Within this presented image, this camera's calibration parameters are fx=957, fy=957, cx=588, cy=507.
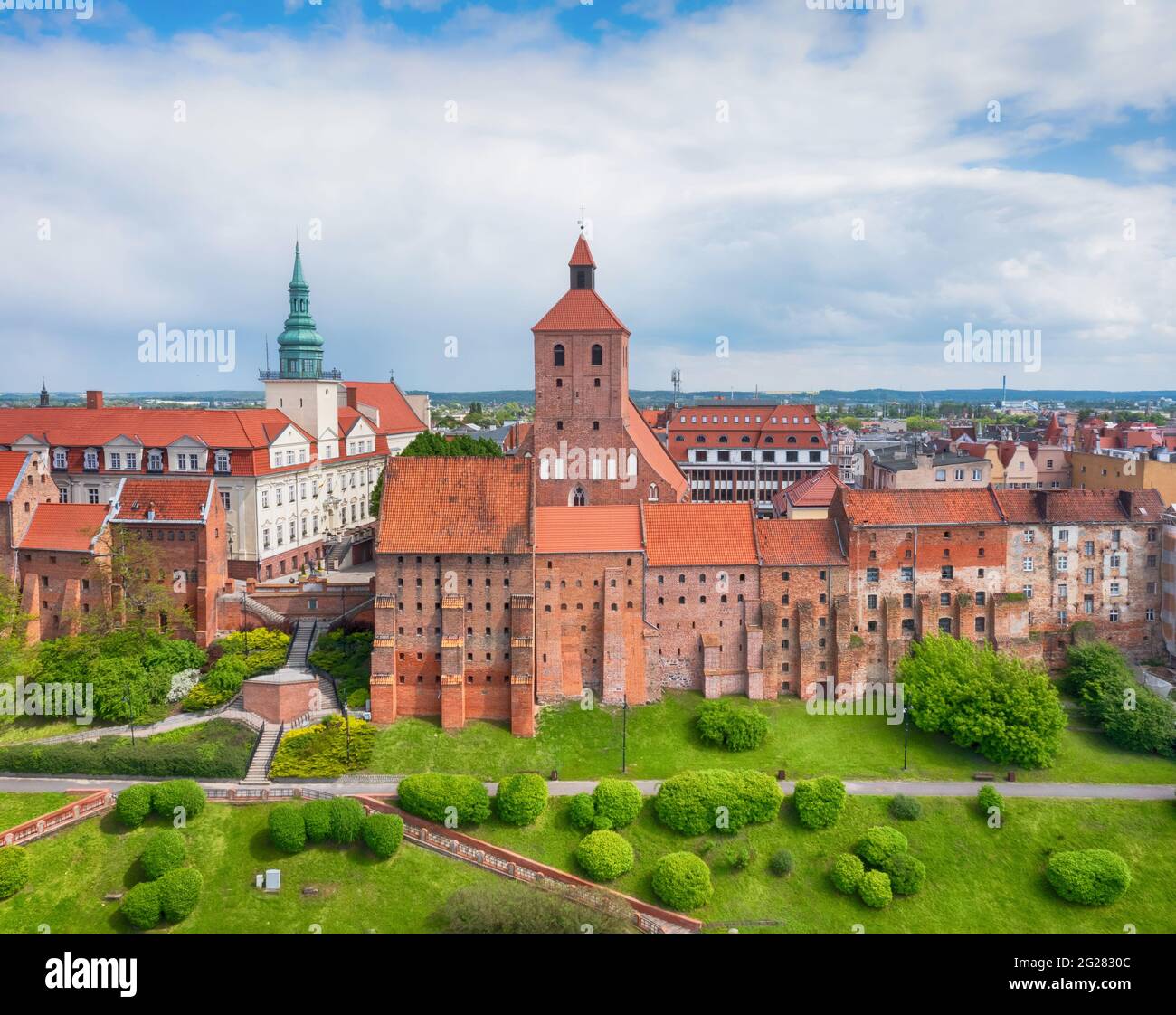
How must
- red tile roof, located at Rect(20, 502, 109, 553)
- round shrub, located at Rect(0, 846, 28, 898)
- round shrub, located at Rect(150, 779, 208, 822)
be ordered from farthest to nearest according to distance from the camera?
red tile roof, located at Rect(20, 502, 109, 553) → round shrub, located at Rect(150, 779, 208, 822) → round shrub, located at Rect(0, 846, 28, 898)

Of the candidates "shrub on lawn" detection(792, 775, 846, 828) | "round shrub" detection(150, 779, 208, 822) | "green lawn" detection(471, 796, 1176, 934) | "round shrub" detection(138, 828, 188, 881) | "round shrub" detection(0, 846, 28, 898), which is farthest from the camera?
"shrub on lawn" detection(792, 775, 846, 828)

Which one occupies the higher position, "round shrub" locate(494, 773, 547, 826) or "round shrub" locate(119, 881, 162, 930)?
"round shrub" locate(494, 773, 547, 826)

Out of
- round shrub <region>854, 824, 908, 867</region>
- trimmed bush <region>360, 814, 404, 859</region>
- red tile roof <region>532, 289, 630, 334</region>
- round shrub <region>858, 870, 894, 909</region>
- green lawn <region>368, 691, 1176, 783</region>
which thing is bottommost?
round shrub <region>858, 870, 894, 909</region>

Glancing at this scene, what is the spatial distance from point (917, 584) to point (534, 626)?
82.1 ft

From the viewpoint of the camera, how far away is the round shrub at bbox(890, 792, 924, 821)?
50.1 m

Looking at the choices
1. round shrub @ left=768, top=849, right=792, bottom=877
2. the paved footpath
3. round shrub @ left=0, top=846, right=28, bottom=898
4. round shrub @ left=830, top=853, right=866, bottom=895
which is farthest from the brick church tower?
round shrub @ left=0, top=846, right=28, bottom=898

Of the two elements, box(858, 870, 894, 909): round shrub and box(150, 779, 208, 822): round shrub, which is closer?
box(858, 870, 894, 909): round shrub

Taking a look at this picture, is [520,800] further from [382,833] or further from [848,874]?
[848,874]

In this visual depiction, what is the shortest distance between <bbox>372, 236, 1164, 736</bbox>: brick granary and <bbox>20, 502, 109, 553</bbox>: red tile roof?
2047 cm

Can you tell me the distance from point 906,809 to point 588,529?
24347 millimetres

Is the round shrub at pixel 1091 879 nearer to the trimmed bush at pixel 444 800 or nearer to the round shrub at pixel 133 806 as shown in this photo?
the trimmed bush at pixel 444 800

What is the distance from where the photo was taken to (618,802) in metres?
49.2

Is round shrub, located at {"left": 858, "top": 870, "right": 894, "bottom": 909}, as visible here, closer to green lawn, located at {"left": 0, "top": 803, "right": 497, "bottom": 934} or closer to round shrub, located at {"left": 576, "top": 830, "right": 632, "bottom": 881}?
round shrub, located at {"left": 576, "top": 830, "right": 632, "bottom": 881}

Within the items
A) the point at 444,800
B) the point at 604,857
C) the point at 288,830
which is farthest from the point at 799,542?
the point at 288,830
